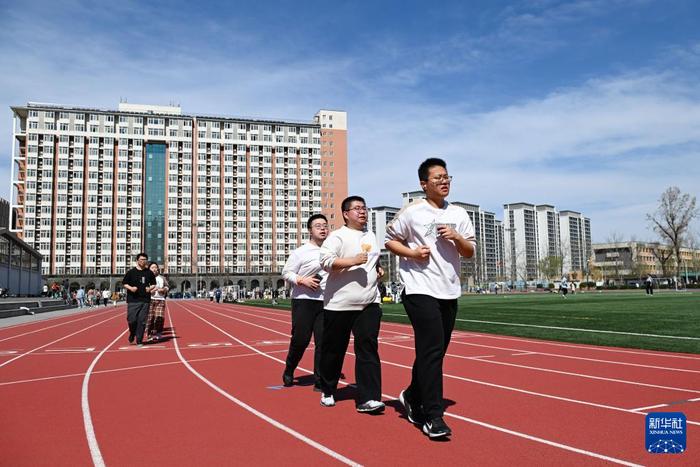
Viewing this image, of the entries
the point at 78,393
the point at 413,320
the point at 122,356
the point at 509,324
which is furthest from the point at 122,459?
the point at 509,324

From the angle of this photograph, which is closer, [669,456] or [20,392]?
[669,456]

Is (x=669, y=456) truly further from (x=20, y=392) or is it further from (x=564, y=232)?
(x=564, y=232)

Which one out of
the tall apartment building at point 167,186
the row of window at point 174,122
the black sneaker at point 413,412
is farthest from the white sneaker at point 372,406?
the row of window at point 174,122

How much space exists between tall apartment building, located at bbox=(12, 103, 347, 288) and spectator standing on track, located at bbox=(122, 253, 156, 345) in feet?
299

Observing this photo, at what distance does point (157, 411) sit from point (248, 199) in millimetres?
105163

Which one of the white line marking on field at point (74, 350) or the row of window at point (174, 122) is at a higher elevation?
the row of window at point (174, 122)

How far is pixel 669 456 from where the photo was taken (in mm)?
3797

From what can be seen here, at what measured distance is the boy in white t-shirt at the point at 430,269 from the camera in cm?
447

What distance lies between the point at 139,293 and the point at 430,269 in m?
9.04

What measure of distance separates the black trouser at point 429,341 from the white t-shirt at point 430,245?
0.09 meters

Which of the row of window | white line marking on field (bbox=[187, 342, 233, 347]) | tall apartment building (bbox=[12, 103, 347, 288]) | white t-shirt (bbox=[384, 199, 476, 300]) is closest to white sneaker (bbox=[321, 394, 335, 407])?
white t-shirt (bbox=[384, 199, 476, 300])

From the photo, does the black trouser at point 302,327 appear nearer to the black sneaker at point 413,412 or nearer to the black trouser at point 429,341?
the black sneaker at point 413,412

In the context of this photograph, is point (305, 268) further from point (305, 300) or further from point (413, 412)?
point (413, 412)

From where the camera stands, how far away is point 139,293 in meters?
11.9
